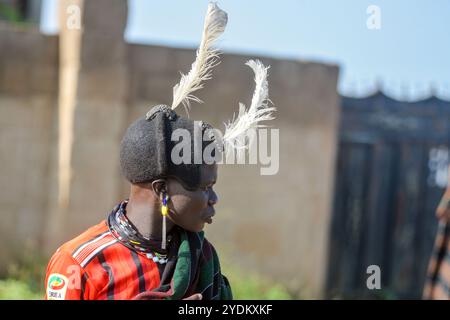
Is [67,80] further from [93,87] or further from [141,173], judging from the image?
[141,173]

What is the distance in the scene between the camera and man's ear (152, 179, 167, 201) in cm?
266

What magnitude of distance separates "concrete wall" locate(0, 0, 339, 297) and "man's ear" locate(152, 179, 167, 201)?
3506 mm

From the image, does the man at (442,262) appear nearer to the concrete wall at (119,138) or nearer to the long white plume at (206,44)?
the concrete wall at (119,138)

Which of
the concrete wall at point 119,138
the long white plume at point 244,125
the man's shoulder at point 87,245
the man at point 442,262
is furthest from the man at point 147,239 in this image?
the concrete wall at point 119,138

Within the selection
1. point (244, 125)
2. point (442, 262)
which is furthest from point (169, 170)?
point (442, 262)

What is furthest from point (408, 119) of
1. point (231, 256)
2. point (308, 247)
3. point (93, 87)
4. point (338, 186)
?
point (93, 87)

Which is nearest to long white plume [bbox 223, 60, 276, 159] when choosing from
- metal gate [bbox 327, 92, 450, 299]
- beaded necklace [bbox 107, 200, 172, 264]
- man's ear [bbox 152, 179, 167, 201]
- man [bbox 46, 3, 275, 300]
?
man [bbox 46, 3, 275, 300]

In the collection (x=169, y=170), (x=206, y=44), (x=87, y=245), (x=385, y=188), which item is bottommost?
(x=385, y=188)

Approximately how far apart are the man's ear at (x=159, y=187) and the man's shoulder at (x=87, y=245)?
222 millimetres

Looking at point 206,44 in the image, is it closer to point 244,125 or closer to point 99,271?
point 244,125

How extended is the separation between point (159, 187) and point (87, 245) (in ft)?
1.04

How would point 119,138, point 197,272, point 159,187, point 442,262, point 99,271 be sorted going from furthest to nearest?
point 119,138 < point 442,262 < point 197,272 < point 159,187 < point 99,271

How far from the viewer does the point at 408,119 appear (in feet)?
22.2

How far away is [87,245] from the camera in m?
2.62
